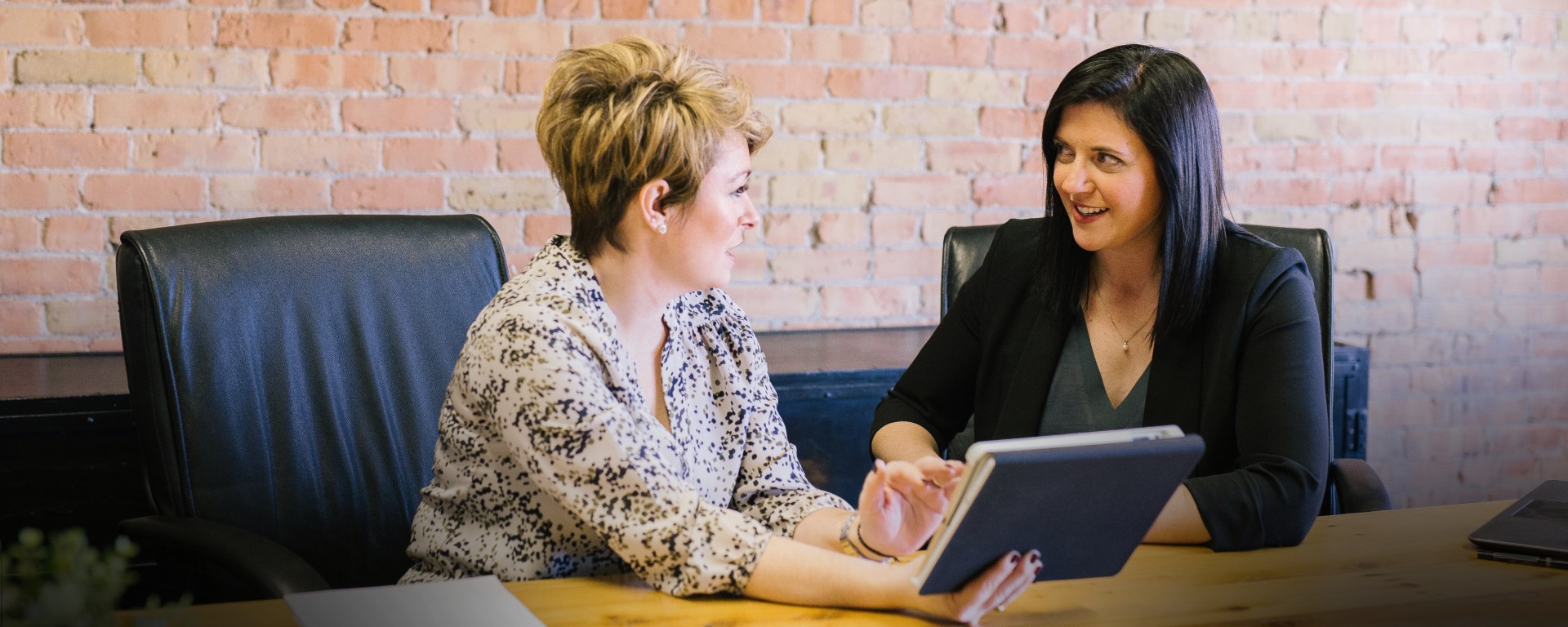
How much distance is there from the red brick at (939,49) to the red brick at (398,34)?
0.89m

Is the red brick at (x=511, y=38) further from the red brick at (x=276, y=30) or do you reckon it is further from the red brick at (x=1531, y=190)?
the red brick at (x=1531, y=190)

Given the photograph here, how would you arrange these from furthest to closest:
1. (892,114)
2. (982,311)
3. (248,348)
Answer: (892,114) < (982,311) < (248,348)

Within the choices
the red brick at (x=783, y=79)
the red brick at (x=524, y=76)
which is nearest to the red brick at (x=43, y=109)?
the red brick at (x=524, y=76)

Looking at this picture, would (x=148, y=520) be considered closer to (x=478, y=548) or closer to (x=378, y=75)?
(x=478, y=548)

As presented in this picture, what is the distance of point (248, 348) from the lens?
61.7 inches

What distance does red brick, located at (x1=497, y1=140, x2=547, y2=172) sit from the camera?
240 cm

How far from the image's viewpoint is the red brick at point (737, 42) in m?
2.47

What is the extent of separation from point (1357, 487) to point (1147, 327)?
1.11 ft

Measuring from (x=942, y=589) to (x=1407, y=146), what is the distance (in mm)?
2299

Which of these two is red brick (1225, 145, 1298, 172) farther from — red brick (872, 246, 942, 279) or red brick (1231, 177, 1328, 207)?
red brick (872, 246, 942, 279)

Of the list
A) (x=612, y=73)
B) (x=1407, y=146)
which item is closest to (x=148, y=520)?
(x=612, y=73)

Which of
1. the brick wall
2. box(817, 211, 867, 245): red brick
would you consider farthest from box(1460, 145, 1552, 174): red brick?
box(817, 211, 867, 245): red brick

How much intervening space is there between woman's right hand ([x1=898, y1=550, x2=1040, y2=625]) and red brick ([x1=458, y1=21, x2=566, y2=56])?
1558mm

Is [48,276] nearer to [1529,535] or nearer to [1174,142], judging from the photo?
[1174,142]
